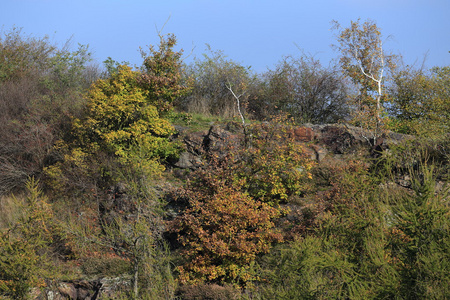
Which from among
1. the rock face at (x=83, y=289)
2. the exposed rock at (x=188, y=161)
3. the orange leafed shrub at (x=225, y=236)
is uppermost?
the exposed rock at (x=188, y=161)

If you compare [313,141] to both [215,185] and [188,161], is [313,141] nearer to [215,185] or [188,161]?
[188,161]

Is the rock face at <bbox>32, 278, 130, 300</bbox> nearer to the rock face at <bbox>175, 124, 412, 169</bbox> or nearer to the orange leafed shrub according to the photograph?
the orange leafed shrub

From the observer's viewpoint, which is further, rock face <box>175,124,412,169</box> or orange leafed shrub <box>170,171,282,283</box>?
rock face <box>175,124,412,169</box>

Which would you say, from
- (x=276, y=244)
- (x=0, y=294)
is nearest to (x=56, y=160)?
(x=0, y=294)

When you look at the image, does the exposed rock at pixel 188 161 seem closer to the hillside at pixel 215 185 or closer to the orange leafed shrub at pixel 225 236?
the hillside at pixel 215 185

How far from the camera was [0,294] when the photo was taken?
347 inches


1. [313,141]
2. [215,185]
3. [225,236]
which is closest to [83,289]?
[225,236]

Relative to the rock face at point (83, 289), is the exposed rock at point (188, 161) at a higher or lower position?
higher

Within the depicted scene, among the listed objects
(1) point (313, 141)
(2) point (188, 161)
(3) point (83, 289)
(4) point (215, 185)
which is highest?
(1) point (313, 141)

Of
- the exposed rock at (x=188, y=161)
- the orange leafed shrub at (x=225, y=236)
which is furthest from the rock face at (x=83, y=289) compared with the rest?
the exposed rock at (x=188, y=161)

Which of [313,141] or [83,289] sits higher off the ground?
[313,141]

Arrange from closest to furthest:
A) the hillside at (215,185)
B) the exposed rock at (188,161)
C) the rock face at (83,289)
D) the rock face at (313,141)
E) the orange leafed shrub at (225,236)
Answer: the hillside at (215,185), the rock face at (83,289), the orange leafed shrub at (225,236), the rock face at (313,141), the exposed rock at (188,161)

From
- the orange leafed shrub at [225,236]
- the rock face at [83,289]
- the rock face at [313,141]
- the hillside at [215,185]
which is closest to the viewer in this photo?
the hillside at [215,185]

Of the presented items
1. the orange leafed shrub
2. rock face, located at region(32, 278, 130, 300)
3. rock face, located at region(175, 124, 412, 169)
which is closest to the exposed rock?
rock face, located at region(175, 124, 412, 169)
